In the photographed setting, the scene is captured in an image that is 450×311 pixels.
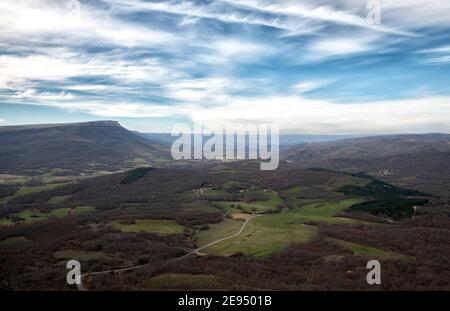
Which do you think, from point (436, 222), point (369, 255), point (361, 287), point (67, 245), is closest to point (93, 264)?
point (67, 245)

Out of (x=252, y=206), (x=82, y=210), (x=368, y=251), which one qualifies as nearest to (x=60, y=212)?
(x=82, y=210)

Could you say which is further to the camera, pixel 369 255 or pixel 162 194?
pixel 162 194

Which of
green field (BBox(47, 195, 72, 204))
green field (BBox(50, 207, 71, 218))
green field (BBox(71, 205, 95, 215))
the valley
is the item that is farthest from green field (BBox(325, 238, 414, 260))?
green field (BBox(47, 195, 72, 204))

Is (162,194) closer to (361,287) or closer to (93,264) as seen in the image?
(93,264)

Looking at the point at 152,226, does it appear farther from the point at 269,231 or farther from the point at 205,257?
the point at 205,257

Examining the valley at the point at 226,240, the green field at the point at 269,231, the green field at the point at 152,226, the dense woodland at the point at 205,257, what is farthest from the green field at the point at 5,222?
the green field at the point at 269,231

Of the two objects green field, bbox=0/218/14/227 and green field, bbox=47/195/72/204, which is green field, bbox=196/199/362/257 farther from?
green field, bbox=47/195/72/204
